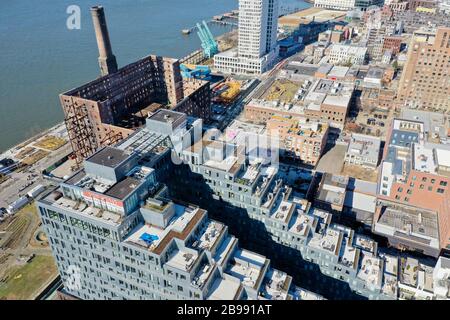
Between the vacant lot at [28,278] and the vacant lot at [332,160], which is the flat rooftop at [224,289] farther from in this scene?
the vacant lot at [332,160]

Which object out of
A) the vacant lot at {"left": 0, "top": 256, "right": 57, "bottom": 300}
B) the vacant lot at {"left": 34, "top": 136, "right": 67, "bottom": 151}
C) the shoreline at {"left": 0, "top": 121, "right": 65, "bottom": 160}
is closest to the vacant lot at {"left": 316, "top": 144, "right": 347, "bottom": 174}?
the vacant lot at {"left": 0, "top": 256, "right": 57, "bottom": 300}

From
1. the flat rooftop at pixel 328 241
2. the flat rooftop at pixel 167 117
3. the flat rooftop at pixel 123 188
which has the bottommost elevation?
the flat rooftop at pixel 328 241

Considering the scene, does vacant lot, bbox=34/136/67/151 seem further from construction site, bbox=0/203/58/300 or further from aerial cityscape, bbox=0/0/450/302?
construction site, bbox=0/203/58/300

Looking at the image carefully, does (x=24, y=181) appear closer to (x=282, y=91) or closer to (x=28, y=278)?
(x=28, y=278)

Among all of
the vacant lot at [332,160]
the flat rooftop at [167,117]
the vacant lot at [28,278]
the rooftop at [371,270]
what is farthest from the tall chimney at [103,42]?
the rooftop at [371,270]
